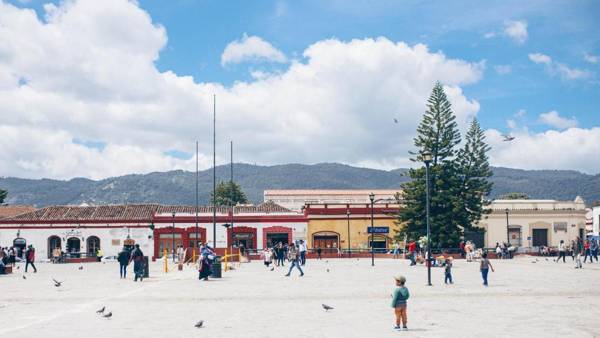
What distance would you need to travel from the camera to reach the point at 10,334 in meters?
13.1

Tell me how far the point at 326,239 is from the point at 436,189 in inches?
446

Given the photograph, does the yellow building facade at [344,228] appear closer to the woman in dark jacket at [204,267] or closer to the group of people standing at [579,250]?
the group of people standing at [579,250]

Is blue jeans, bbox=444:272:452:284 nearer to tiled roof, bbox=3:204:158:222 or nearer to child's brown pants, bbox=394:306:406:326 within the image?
child's brown pants, bbox=394:306:406:326

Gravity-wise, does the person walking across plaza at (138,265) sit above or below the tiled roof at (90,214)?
below

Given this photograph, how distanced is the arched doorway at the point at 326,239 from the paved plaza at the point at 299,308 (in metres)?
32.8

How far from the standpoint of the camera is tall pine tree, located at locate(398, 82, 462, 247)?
182 ft

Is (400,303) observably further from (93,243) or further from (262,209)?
(93,243)

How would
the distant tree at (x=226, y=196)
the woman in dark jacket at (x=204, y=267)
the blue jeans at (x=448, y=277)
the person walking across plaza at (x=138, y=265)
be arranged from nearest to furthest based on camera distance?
the blue jeans at (x=448, y=277) < the woman in dark jacket at (x=204, y=267) < the person walking across plaza at (x=138, y=265) < the distant tree at (x=226, y=196)

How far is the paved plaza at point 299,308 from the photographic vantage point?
43.4 ft

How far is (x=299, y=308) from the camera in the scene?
16906 mm

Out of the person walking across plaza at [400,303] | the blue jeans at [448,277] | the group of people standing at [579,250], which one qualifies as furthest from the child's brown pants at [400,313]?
the group of people standing at [579,250]

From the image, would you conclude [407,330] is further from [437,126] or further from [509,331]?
[437,126]

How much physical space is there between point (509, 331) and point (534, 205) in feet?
194

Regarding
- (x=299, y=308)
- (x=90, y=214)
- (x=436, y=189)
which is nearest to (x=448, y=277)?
(x=299, y=308)
